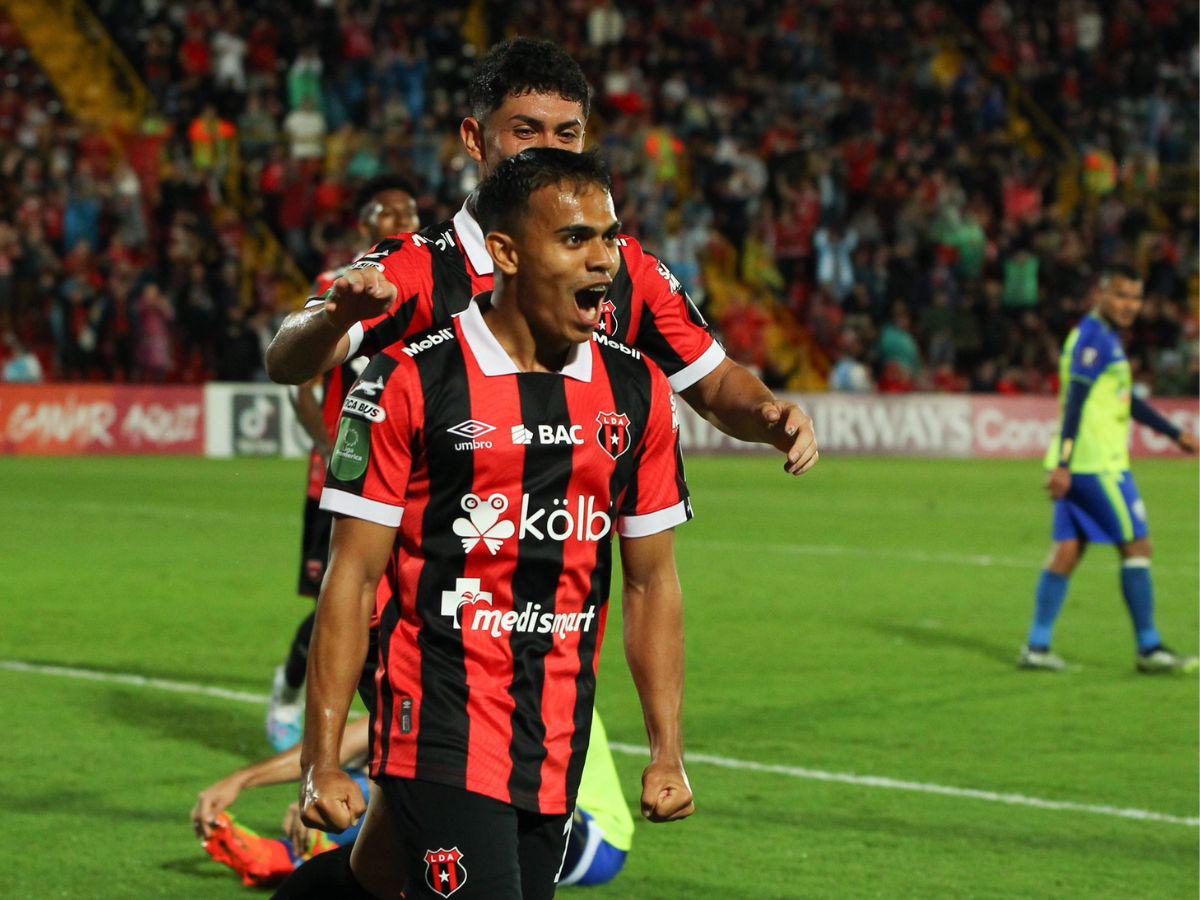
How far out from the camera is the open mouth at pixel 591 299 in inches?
137

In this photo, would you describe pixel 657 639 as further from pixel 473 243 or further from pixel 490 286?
pixel 473 243

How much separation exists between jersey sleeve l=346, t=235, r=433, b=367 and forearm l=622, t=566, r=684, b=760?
77 centimetres

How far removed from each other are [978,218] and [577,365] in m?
24.7

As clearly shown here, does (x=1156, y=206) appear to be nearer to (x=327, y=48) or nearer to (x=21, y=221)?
(x=327, y=48)

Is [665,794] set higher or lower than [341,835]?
higher

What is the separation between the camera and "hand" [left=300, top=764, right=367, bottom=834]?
3.34 metres

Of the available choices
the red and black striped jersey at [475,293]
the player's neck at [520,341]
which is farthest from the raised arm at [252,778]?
the player's neck at [520,341]

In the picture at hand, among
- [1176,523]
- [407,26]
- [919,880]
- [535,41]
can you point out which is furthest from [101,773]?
[407,26]

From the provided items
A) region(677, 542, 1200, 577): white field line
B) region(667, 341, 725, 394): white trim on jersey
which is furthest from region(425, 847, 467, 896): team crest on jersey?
region(677, 542, 1200, 577): white field line

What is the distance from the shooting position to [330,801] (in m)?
3.34

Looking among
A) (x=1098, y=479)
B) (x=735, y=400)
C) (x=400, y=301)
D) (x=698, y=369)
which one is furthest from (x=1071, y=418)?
(x=400, y=301)

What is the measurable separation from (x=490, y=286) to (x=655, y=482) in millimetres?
640

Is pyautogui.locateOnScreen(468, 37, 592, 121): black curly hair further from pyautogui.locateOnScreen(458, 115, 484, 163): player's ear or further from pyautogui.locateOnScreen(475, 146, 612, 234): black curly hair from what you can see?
pyautogui.locateOnScreen(475, 146, 612, 234): black curly hair

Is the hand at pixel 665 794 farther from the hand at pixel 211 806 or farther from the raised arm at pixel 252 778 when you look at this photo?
the hand at pixel 211 806
